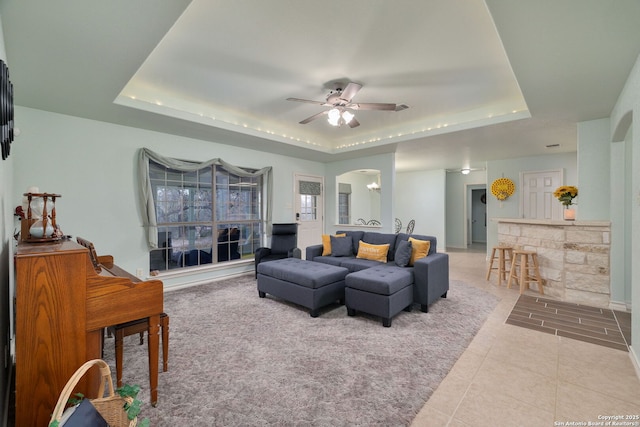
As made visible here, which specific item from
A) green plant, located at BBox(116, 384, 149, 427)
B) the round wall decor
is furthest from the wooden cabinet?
the round wall decor

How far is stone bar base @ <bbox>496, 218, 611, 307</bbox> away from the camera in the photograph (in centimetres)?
359

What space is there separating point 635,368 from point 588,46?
8.16 ft

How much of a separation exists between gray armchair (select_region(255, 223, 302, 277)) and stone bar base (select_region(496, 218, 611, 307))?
12.6ft

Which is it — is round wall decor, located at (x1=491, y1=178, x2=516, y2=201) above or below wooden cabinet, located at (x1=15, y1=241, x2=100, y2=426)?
above

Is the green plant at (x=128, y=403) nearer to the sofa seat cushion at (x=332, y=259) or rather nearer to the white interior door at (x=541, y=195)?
the sofa seat cushion at (x=332, y=259)

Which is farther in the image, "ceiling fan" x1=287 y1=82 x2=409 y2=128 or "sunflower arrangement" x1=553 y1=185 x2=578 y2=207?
"sunflower arrangement" x1=553 y1=185 x2=578 y2=207

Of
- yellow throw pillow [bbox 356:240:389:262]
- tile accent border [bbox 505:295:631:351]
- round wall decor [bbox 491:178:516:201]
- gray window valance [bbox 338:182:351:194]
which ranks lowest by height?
tile accent border [bbox 505:295:631:351]

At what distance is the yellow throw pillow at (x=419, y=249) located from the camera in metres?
3.80

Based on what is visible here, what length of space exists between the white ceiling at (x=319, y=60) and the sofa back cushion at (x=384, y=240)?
1846 millimetres

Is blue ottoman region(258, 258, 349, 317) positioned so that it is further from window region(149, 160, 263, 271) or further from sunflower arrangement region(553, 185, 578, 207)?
sunflower arrangement region(553, 185, 578, 207)

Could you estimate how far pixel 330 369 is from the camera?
7.17ft

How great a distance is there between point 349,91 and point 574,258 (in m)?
3.77

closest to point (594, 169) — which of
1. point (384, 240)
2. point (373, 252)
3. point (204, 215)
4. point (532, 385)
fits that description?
point (384, 240)

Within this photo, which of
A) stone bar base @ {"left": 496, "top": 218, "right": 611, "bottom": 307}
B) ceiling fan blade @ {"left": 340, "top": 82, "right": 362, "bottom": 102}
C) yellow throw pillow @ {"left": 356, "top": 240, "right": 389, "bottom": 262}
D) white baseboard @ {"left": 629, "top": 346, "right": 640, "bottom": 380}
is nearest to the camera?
white baseboard @ {"left": 629, "top": 346, "right": 640, "bottom": 380}
